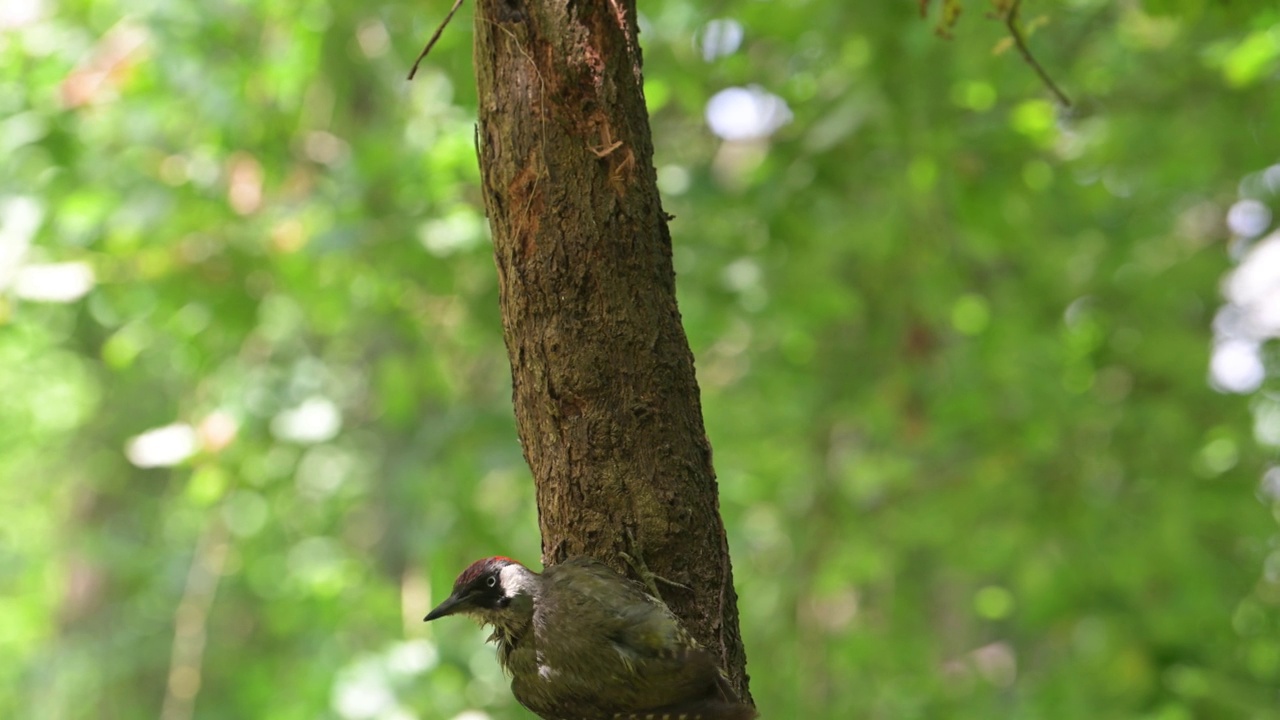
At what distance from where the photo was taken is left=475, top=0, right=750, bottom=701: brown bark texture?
6.81 feet

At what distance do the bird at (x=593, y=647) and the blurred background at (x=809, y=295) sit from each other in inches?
85.7

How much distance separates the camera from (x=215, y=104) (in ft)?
16.0

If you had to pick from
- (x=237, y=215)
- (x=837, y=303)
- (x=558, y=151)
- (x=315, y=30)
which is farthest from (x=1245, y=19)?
(x=237, y=215)

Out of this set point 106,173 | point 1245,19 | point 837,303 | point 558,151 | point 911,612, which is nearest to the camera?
point 558,151

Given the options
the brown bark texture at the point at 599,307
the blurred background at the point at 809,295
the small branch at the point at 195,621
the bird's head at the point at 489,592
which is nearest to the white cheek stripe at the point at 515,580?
the bird's head at the point at 489,592

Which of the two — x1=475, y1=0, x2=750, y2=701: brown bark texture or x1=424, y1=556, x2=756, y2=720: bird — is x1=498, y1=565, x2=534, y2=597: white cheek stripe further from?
x1=475, y1=0, x2=750, y2=701: brown bark texture

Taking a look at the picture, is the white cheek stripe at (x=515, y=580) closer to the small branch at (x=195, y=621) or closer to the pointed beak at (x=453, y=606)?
the pointed beak at (x=453, y=606)

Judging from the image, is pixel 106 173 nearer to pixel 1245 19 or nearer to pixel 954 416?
pixel 954 416

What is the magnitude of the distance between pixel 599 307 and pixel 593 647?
0.65 m

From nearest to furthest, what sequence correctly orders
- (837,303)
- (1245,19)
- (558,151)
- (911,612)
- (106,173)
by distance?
(558,151)
(1245,19)
(837,303)
(106,173)
(911,612)

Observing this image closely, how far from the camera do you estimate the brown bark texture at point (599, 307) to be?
208 cm

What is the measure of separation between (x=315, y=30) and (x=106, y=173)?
1156 mm

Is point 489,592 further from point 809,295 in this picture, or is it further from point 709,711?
point 809,295

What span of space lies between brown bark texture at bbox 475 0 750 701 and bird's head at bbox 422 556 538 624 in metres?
0.36
